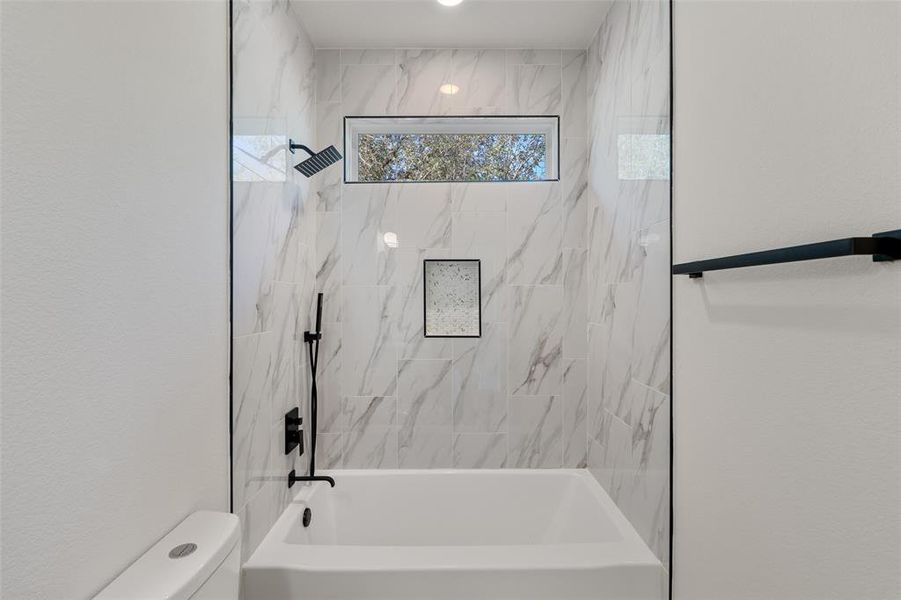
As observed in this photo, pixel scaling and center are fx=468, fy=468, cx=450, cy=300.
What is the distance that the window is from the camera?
244cm

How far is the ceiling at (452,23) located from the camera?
78.4 inches

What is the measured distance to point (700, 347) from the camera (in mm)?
1266

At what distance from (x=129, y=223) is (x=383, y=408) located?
5.18 ft

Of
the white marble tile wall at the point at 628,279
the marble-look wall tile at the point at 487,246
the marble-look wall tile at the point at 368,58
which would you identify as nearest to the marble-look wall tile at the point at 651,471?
the white marble tile wall at the point at 628,279

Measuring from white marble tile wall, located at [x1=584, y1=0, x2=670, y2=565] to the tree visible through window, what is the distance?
33 cm

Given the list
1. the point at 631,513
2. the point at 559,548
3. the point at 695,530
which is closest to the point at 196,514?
the point at 559,548

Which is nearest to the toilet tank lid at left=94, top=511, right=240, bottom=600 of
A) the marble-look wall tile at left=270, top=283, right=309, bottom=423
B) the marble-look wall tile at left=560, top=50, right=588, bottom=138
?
the marble-look wall tile at left=270, top=283, right=309, bottom=423

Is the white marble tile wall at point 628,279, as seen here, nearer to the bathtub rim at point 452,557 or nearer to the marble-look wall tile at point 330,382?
the bathtub rim at point 452,557

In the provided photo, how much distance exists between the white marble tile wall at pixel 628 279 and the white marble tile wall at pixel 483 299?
88 millimetres

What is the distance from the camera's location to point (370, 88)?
235 cm

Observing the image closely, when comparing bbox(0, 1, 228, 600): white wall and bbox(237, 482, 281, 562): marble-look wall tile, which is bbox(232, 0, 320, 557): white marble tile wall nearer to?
bbox(237, 482, 281, 562): marble-look wall tile

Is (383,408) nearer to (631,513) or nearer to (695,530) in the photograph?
(631,513)

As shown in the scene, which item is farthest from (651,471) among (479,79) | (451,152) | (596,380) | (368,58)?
(368,58)

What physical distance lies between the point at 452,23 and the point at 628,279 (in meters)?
1.39
